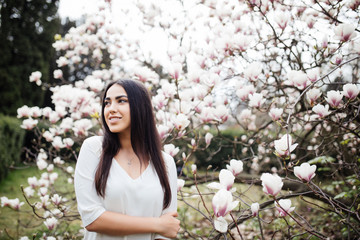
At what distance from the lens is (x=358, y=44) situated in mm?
1621

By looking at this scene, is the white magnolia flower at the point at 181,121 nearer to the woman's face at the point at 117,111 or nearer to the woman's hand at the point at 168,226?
the woman's face at the point at 117,111

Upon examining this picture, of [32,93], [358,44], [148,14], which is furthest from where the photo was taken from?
[32,93]

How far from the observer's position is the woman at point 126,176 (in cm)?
124

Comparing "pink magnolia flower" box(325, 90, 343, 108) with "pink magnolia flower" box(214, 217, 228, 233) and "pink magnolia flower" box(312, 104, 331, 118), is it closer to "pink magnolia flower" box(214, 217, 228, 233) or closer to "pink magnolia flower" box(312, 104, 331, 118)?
"pink magnolia flower" box(312, 104, 331, 118)

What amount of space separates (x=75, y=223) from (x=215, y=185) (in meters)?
3.39

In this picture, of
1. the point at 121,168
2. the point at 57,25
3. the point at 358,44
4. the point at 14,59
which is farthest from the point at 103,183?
the point at 57,25

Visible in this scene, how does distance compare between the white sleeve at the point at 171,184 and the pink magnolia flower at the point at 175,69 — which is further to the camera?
the pink magnolia flower at the point at 175,69

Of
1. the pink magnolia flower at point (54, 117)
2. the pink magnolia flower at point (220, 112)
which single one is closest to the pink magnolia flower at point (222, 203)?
the pink magnolia flower at point (220, 112)

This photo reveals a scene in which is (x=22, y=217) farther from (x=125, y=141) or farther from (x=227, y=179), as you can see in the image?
(x=227, y=179)

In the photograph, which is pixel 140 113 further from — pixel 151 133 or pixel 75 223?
pixel 75 223

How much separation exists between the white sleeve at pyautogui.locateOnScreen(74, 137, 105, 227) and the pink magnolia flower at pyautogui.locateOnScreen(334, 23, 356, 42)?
4.69 feet

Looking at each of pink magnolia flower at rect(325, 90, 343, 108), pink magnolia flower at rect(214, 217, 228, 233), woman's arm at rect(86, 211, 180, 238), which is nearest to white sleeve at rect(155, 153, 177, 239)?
woman's arm at rect(86, 211, 180, 238)

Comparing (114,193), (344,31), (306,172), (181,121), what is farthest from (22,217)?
(344,31)

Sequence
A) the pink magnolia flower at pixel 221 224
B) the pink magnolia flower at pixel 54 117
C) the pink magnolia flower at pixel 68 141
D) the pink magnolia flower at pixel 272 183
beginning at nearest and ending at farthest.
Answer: the pink magnolia flower at pixel 221 224, the pink magnolia flower at pixel 272 183, the pink magnolia flower at pixel 68 141, the pink magnolia flower at pixel 54 117
